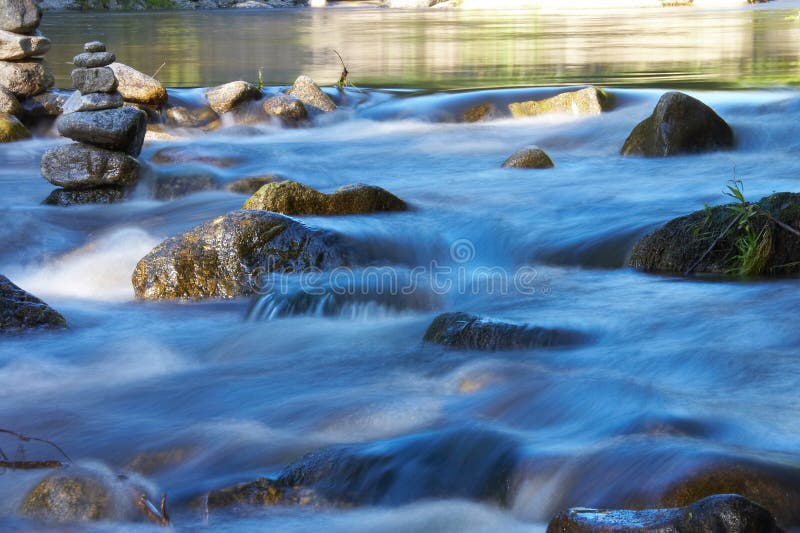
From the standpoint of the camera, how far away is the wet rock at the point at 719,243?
6.91m

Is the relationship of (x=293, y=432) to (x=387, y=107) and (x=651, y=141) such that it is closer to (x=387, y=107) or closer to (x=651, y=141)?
(x=651, y=141)

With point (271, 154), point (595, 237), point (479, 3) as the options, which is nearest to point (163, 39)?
point (271, 154)

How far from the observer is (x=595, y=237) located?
838 centimetres

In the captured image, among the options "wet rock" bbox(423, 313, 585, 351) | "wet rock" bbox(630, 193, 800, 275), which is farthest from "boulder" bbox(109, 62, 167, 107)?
"wet rock" bbox(423, 313, 585, 351)

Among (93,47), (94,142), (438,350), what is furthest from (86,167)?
(438,350)

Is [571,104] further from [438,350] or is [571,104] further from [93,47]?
[438,350]

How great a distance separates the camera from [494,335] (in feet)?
19.0

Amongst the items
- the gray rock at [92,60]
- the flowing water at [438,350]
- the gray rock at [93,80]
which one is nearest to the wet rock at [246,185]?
the flowing water at [438,350]

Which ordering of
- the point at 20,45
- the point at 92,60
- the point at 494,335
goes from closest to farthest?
the point at 494,335 < the point at 92,60 < the point at 20,45

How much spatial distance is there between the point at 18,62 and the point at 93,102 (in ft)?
17.8

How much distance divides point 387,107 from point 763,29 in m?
17.0

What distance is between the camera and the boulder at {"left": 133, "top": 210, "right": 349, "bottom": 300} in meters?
7.43

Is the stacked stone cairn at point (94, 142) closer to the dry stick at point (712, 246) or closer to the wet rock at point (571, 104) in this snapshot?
the dry stick at point (712, 246)

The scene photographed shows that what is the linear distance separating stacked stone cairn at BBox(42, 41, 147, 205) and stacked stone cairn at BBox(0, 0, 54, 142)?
395 cm
